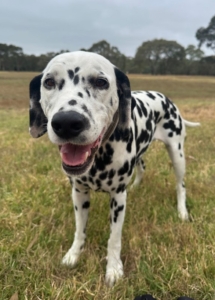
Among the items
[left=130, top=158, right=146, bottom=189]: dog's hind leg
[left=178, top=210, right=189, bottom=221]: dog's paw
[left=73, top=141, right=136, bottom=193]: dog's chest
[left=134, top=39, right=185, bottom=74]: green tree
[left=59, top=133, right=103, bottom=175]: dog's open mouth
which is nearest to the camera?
[left=59, top=133, right=103, bottom=175]: dog's open mouth

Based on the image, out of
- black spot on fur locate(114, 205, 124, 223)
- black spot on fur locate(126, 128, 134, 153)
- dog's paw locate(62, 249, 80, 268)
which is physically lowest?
dog's paw locate(62, 249, 80, 268)

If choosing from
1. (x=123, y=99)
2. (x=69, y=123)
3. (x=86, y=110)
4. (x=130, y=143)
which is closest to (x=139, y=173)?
(x=130, y=143)

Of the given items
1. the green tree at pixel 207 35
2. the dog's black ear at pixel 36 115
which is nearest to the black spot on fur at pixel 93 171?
the dog's black ear at pixel 36 115

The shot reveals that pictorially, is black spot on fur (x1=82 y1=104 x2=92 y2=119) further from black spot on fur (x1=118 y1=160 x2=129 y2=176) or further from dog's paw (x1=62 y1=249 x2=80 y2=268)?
dog's paw (x1=62 y1=249 x2=80 y2=268)

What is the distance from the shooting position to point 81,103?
2168 mm

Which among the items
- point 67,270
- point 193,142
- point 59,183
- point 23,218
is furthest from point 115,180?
point 193,142

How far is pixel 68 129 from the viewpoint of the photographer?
6.83ft

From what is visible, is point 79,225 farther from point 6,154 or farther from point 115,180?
point 6,154

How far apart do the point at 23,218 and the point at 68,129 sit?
2.01m

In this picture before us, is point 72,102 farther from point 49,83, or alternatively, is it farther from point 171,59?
point 171,59

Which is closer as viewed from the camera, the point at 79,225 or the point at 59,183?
the point at 79,225

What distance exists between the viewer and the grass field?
8.87 ft

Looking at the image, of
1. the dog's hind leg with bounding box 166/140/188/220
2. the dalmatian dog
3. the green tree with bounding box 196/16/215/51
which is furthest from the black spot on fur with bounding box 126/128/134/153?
the green tree with bounding box 196/16/215/51

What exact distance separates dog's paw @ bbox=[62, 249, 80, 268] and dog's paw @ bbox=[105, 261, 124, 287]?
13.5 inches
